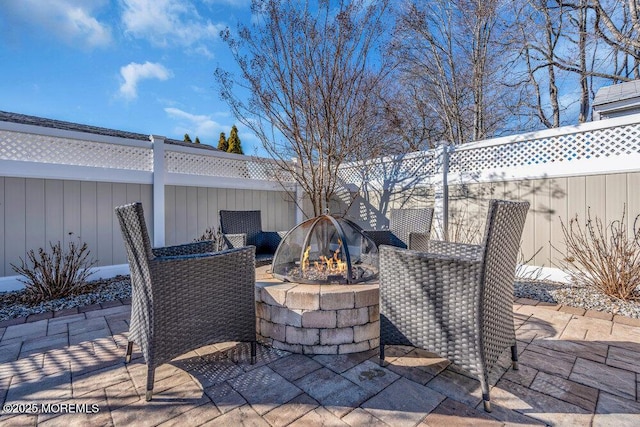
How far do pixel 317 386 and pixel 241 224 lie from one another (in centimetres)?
356

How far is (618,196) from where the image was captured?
428 centimetres

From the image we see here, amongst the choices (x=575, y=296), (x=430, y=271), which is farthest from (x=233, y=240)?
(x=575, y=296)

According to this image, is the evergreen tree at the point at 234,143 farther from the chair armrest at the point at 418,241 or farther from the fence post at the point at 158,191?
the chair armrest at the point at 418,241

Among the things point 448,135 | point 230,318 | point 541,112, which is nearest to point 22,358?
point 230,318

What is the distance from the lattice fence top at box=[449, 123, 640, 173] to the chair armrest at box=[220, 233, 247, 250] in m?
4.14

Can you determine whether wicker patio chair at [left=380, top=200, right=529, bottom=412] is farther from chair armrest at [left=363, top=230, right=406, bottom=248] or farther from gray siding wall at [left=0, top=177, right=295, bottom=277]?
gray siding wall at [left=0, top=177, right=295, bottom=277]

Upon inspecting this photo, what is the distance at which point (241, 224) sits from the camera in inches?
205

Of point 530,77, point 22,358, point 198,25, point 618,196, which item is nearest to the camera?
point 22,358

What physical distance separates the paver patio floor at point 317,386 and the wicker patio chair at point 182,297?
0.24 metres

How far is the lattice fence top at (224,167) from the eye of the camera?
6137mm

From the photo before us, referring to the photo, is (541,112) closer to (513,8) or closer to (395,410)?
(513,8)

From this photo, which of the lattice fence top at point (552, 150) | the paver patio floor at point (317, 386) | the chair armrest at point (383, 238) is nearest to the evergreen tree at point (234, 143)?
the lattice fence top at point (552, 150)

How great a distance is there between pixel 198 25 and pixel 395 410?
24.6ft

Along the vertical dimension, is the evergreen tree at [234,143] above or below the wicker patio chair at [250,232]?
above
